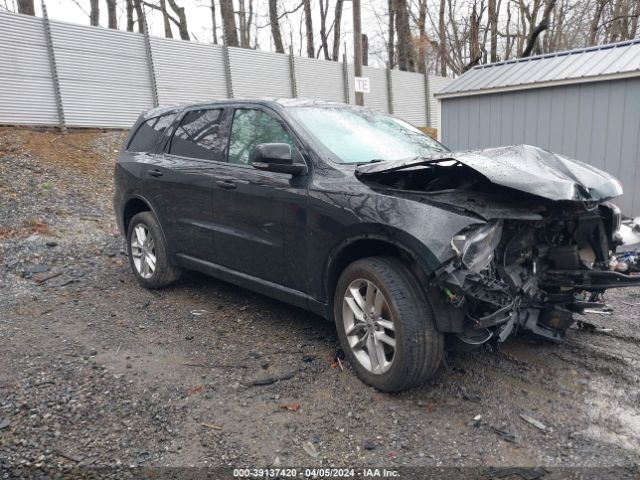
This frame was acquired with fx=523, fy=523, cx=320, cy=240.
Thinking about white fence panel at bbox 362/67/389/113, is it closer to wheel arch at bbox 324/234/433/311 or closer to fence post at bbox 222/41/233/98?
fence post at bbox 222/41/233/98

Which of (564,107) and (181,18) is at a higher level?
(181,18)

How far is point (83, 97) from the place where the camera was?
12.1 m

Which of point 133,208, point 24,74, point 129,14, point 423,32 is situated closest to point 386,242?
point 133,208

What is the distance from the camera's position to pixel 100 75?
485 inches

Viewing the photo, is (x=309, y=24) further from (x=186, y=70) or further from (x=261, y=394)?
(x=261, y=394)

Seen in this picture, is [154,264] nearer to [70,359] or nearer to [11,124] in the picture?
[70,359]

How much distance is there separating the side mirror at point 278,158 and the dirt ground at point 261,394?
1333 mm

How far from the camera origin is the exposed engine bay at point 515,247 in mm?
2789

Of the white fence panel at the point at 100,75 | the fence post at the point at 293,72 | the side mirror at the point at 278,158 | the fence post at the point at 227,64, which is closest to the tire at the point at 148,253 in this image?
the side mirror at the point at 278,158

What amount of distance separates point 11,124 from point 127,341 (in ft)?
30.4

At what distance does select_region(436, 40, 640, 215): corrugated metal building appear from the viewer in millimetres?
7902

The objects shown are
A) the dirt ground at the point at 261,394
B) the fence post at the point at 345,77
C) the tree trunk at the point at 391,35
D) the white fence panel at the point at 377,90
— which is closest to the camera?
the dirt ground at the point at 261,394

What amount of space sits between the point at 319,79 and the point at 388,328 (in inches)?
602

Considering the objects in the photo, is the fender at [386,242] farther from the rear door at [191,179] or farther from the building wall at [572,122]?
the building wall at [572,122]
